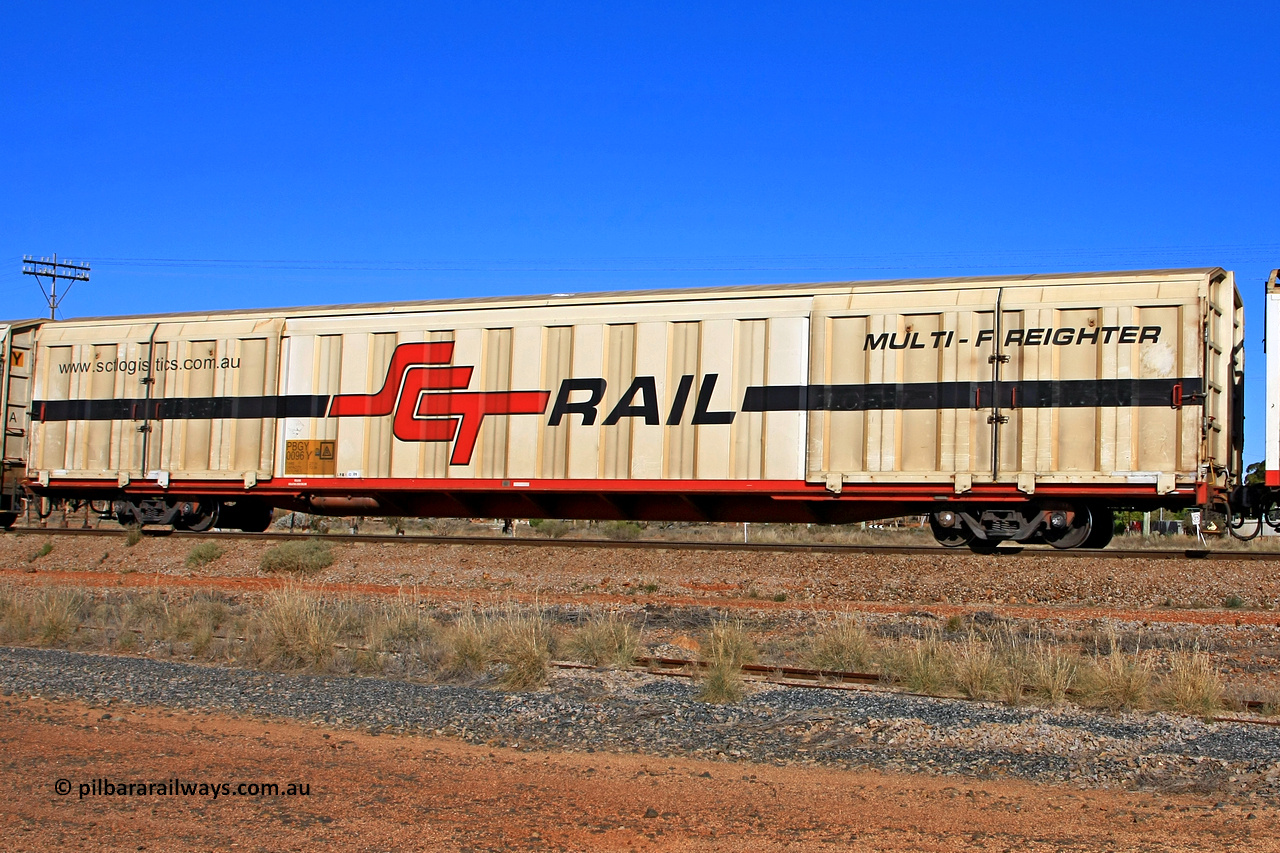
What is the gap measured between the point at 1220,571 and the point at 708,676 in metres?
8.50

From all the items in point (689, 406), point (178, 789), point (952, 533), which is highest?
point (689, 406)

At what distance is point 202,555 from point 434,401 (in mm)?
4480

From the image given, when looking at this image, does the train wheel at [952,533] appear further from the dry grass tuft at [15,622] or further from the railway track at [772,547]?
the dry grass tuft at [15,622]

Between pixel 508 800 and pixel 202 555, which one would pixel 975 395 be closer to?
pixel 508 800

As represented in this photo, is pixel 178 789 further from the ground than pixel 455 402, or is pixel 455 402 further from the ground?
pixel 455 402

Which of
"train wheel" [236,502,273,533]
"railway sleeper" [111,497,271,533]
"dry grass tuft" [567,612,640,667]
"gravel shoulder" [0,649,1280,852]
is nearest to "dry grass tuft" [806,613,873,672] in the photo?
"dry grass tuft" [567,612,640,667]

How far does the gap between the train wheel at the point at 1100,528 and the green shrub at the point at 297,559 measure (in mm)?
11032

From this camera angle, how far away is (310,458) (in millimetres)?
16750

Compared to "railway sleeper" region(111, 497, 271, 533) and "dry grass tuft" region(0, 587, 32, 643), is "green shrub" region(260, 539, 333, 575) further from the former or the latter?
"dry grass tuft" region(0, 587, 32, 643)

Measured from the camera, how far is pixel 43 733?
22.5ft

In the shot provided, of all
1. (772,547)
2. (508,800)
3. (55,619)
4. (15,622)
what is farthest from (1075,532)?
(15,622)

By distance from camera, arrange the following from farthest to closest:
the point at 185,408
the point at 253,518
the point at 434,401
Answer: the point at 253,518, the point at 185,408, the point at 434,401

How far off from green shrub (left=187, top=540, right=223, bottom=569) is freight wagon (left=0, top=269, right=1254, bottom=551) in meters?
0.95

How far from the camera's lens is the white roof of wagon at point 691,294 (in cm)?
1362
